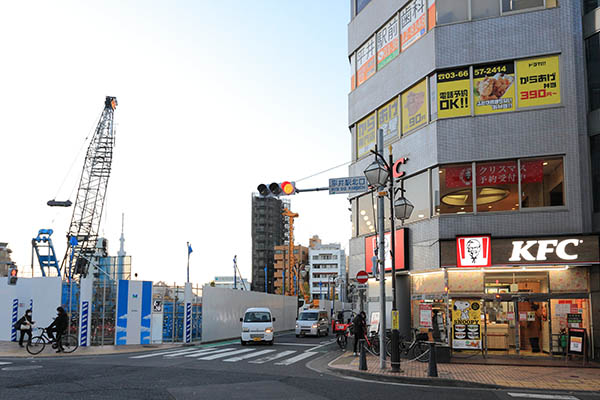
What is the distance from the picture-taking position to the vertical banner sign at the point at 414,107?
71.8 ft

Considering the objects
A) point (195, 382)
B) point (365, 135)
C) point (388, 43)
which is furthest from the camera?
point (365, 135)

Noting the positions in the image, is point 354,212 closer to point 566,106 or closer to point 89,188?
point 566,106

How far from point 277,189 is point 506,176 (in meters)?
8.50

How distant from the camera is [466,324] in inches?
770

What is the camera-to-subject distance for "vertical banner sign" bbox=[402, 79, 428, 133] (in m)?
21.9

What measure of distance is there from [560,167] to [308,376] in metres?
11.7

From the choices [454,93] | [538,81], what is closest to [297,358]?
[454,93]

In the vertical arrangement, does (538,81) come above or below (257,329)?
above

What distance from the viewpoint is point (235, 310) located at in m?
35.1

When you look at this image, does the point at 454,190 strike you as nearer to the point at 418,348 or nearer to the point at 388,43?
the point at 418,348

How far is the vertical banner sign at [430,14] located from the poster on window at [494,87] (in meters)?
2.64

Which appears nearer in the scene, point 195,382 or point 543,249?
point 195,382

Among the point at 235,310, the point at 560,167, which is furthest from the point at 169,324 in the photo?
the point at 560,167

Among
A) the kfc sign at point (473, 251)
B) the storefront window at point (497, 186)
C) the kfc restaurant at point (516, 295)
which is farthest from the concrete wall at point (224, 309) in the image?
the storefront window at point (497, 186)
